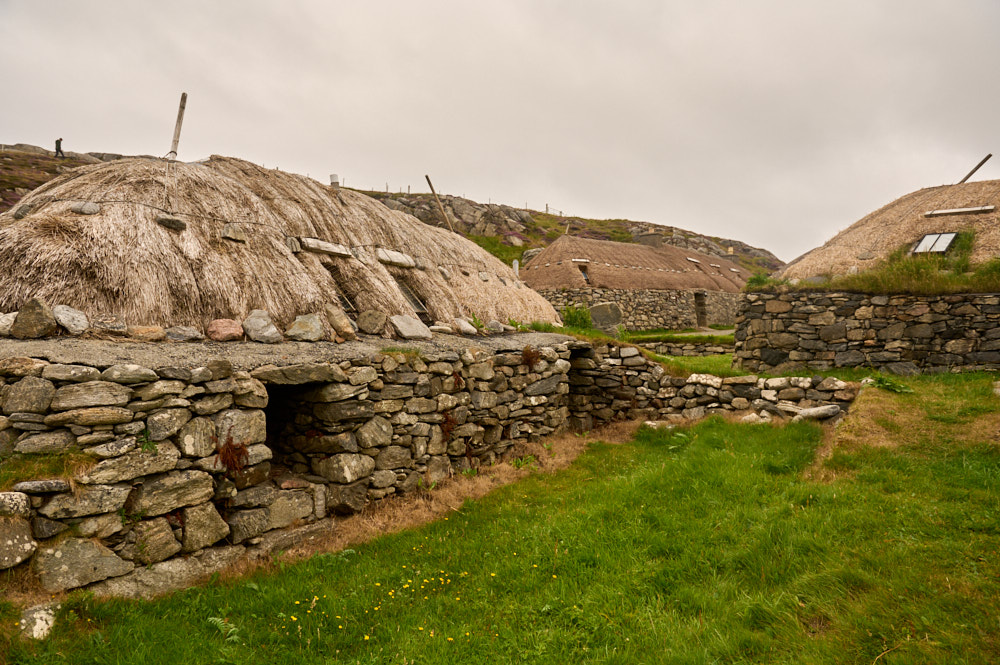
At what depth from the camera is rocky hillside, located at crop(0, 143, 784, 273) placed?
1527 inches

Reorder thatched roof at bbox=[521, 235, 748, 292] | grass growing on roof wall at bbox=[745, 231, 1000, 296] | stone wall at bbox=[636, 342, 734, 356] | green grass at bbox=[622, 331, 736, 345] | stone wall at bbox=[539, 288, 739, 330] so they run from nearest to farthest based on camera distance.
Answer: grass growing on roof wall at bbox=[745, 231, 1000, 296], stone wall at bbox=[636, 342, 734, 356], green grass at bbox=[622, 331, 736, 345], stone wall at bbox=[539, 288, 739, 330], thatched roof at bbox=[521, 235, 748, 292]

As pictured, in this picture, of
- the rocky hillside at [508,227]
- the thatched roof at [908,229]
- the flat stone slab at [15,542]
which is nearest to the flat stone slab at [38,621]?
the flat stone slab at [15,542]

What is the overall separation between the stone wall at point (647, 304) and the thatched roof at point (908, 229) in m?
12.9

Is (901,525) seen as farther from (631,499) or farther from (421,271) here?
(421,271)

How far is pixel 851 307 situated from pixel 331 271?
39.9 feet

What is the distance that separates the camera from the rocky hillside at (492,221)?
3878cm

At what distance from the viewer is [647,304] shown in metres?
30.0

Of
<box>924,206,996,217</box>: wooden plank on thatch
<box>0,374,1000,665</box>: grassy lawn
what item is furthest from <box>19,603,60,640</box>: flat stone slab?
<box>924,206,996,217</box>: wooden plank on thatch

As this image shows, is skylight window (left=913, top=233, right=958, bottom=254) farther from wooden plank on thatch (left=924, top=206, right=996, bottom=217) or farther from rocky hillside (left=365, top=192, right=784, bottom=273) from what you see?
rocky hillside (left=365, top=192, right=784, bottom=273)

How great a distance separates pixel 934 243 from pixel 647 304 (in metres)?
16.9

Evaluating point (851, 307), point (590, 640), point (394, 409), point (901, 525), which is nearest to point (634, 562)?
point (590, 640)

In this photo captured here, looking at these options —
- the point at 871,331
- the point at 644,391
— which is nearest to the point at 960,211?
the point at 871,331

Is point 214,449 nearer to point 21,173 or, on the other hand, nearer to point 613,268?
point 613,268

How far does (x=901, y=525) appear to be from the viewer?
4812 millimetres
